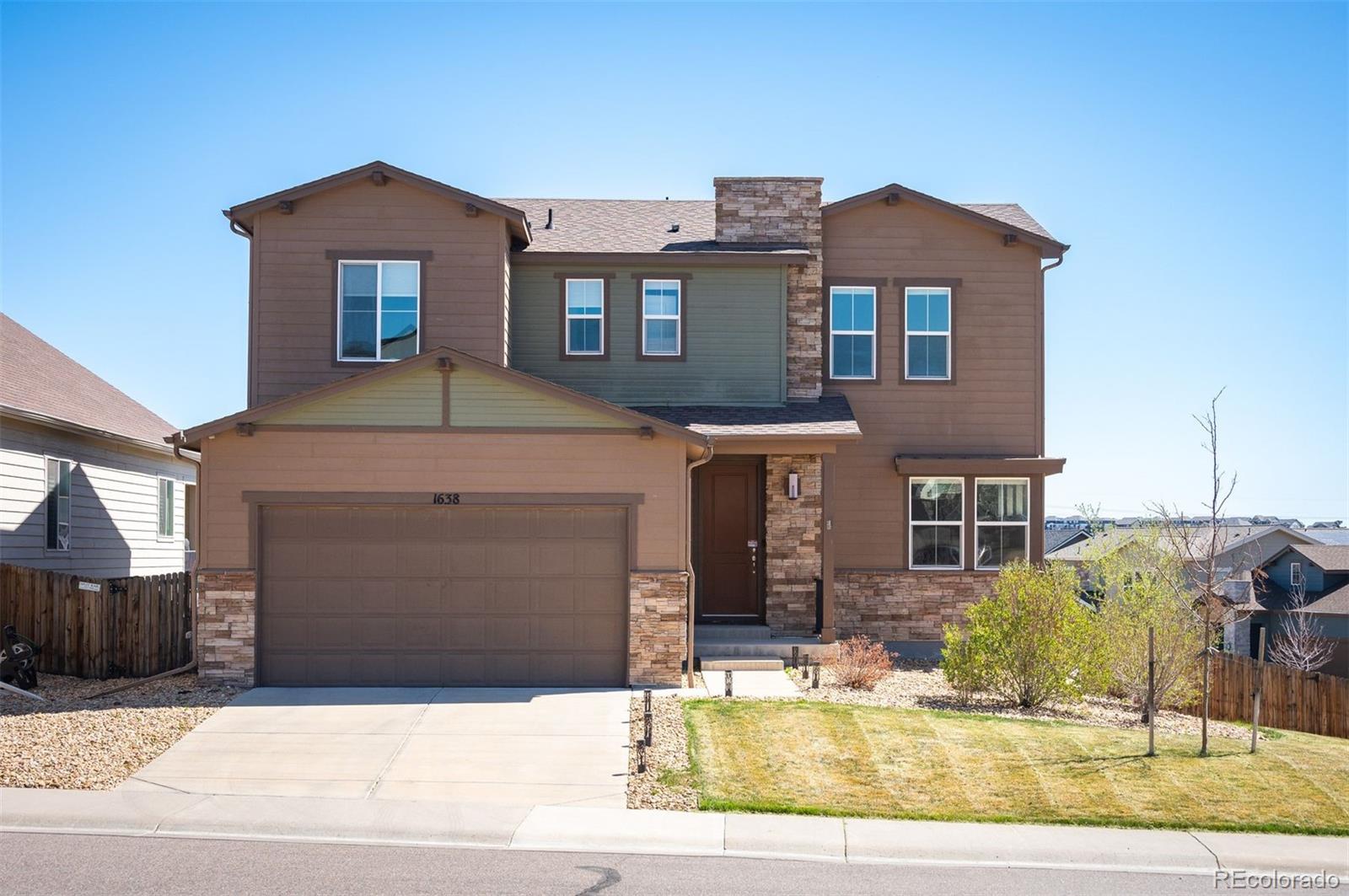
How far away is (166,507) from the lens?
957 inches

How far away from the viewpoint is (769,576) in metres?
17.9

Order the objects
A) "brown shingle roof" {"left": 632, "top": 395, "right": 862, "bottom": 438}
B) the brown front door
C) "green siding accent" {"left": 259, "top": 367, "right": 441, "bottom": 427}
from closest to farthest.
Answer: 1. "green siding accent" {"left": 259, "top": 367, "right": 441, "bottom": 427}
2. "brown shingle roof" {"left": 632, "top": 395, "right": 862, "bottom": 438}
3. the brown front door

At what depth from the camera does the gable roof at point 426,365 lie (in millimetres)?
14141

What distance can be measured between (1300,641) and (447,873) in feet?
92.4

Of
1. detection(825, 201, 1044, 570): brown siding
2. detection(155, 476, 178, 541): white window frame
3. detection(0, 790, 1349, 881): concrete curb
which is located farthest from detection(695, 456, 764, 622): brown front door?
detection(155, 476, 178, 541): white window frame

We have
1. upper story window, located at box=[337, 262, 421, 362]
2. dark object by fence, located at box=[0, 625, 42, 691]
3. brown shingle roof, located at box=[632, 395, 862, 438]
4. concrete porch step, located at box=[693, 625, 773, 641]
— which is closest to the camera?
dark object by fence, located at box=[0, 625, 42, 691]

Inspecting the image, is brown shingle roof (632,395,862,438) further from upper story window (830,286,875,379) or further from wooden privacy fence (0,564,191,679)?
wooden privacy fence (0,564,191,679)

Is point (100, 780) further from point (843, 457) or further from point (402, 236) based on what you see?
point (843, 457)

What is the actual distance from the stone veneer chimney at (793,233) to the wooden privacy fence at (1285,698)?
8430mm

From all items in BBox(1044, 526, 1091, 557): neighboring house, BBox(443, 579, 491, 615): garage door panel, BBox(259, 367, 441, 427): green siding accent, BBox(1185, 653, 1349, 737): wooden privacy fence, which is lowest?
BBox(1185, 653, 1349, 737): wooden privacy fence

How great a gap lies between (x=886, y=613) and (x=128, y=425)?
14.6 metres

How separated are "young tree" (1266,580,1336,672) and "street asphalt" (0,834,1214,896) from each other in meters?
21.6

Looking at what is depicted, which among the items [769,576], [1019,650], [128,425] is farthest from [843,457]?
[128,425]

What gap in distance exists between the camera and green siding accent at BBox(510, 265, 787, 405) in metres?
18.6
